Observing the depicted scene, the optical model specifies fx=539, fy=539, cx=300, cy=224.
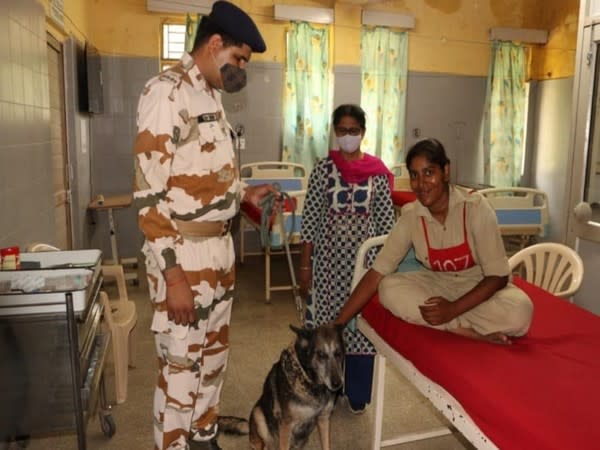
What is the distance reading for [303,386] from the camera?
6.70ft

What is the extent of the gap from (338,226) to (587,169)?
1454 mm

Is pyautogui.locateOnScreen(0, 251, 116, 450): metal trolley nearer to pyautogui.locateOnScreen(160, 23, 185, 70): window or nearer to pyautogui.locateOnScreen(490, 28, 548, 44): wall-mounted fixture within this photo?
pyautogui.locateOnScreen(160, 23, 185, 70): window

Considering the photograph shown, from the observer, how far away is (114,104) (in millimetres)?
5664

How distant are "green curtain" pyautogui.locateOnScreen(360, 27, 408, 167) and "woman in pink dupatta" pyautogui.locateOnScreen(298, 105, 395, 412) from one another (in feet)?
12.1

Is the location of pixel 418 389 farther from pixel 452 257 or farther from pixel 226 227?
pixel 226 227

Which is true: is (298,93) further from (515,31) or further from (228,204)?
(228,204)

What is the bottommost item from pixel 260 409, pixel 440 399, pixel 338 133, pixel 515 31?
pixel 260 409

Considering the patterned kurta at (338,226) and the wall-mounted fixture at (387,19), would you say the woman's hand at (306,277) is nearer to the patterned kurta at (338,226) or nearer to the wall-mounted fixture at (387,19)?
the patterned kurta at (338,226)

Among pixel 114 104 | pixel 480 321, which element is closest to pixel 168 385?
pixel 480 321

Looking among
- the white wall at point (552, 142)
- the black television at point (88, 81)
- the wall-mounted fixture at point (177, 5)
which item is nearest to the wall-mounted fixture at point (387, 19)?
the wall-mounted fixture at point (177, 5)

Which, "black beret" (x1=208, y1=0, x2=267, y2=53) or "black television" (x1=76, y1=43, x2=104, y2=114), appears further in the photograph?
"black television" (x1=76, y1=43, x2=104, y2=114)

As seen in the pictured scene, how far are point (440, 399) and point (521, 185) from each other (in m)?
5.89

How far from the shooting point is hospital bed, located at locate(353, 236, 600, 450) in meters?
1.21

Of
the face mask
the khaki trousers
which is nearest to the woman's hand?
the khaki trousers
